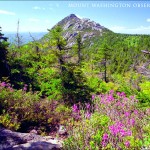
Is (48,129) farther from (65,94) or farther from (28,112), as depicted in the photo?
(65,94)

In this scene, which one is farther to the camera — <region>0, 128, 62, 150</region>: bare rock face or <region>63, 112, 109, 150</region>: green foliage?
<region>0, 128, 62, 150</region>: bare rock face

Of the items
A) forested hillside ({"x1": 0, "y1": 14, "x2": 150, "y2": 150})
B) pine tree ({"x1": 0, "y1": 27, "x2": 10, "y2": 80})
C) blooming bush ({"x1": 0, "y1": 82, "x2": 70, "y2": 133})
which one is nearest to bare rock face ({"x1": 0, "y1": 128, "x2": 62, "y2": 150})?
forested hillside ({"x1": 0, "y1": 14, "x2": 150, "y2": 150})

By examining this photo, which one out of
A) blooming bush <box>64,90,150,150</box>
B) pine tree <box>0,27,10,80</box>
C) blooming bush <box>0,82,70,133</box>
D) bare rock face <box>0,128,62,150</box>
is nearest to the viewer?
blooming bush <box>64,90,150,150</box>

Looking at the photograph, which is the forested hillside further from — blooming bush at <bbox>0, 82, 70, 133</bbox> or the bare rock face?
the bare rock face

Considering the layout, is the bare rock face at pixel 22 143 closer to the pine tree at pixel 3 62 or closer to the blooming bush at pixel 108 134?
the blooming bush at pixel 108 134

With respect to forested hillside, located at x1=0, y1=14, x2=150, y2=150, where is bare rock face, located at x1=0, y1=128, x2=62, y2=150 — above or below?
below

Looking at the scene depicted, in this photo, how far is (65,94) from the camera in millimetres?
12922

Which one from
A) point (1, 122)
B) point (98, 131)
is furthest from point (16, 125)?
point (98, 131)

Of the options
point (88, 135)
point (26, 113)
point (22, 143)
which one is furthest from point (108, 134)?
point (26, 113)

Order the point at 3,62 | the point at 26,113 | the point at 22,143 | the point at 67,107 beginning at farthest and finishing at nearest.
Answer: the point at 3,62
the point at 67,107
the point at 26,113
the point at 22,143

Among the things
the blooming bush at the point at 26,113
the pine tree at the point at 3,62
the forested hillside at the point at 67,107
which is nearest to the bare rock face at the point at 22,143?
the forested hillside at the point at 67,107

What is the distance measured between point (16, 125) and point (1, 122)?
0.45 meters

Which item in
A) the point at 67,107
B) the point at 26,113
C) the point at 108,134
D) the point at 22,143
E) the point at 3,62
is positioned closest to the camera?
the point at 108,134

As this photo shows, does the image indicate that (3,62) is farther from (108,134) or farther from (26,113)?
(108,134)
